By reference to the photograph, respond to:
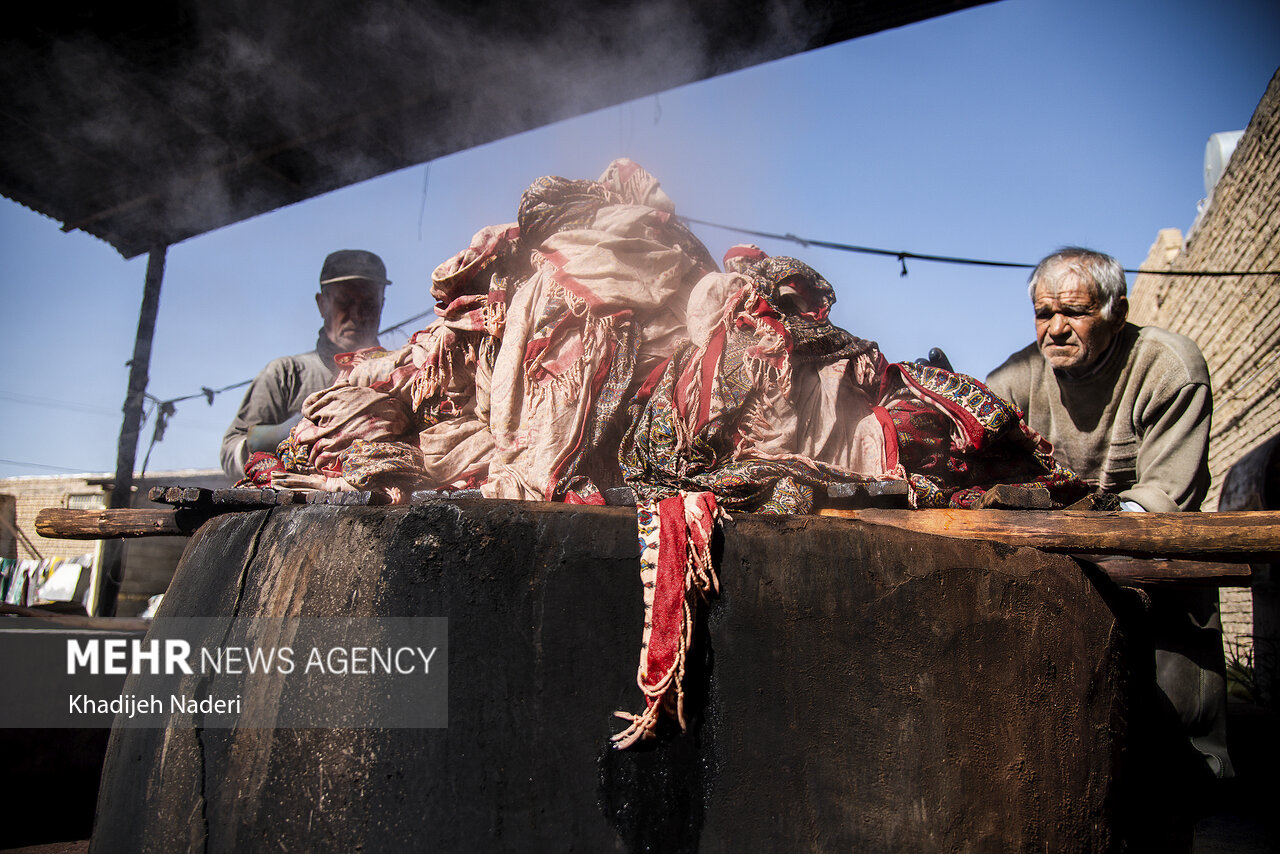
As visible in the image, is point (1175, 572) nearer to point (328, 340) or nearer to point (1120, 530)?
point (1120, 530)

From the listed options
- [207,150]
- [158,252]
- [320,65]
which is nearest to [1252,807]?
[320,65]

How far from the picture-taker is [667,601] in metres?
1.59

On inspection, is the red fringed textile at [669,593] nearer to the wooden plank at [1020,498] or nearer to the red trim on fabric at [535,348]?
the wooden plank at [1020,498]

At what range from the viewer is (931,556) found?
5.60 feet

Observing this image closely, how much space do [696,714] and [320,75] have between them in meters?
3.71

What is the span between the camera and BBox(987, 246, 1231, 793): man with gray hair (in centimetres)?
271

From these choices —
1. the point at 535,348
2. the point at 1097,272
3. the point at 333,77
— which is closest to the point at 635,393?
the point at 535,348

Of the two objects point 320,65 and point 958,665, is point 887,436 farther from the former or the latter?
point 320,65

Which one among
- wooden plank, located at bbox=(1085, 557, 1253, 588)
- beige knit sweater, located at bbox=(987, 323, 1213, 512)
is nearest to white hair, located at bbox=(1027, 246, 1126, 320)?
beige knit sweater, located at bbox=(987, 323, 1213, 512)

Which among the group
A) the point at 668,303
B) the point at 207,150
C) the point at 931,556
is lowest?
the point at 931,556

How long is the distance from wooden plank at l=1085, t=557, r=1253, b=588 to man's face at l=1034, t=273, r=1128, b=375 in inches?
43.3

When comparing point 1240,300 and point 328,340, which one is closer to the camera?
point 328,340

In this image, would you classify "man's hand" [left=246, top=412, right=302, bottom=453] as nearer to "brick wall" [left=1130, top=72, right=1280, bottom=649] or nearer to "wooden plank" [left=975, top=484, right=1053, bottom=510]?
"wooden plank" [left=975, top=484, right=1053, bottom=510]

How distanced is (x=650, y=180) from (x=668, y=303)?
0.57m
